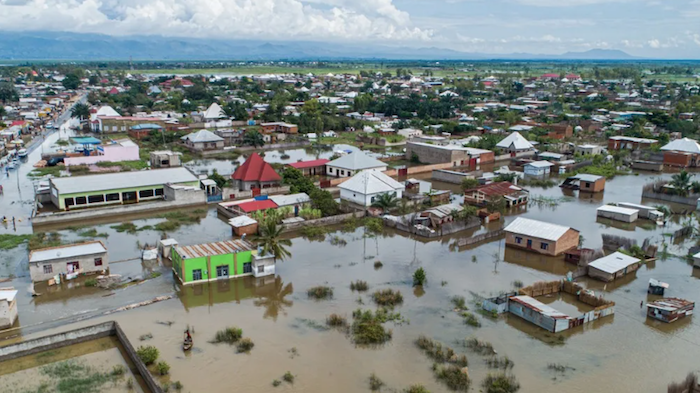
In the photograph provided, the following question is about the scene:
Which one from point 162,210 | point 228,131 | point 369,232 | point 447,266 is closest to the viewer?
point 447,266

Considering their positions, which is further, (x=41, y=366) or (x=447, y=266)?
(x=447, y=266)

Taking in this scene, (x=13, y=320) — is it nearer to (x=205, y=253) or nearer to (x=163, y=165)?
(x=205, y=253)

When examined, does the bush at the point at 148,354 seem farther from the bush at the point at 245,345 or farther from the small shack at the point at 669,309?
the small shack at the point at 669,309

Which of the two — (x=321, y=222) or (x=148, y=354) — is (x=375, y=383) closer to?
(x=148, y=354)

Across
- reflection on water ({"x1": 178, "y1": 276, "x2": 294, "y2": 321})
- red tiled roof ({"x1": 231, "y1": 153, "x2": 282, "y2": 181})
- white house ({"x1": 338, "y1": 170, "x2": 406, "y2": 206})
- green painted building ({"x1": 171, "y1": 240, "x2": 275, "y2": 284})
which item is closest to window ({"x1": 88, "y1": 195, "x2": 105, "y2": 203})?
red tiled roof ({"x1": 231, "y1": 153, "x2": 282, "y2": 181})

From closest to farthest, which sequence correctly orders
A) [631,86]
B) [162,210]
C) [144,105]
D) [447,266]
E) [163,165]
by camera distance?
1. [447,266]
2. [162,210]
3. [163,165]
4. [144,105]
5. [631,86]

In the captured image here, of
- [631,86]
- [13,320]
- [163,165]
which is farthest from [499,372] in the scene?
[631,86]

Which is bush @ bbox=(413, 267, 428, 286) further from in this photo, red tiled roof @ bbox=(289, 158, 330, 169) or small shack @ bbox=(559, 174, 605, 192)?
small shack @ bbox=(559, 174, 605, 192)
